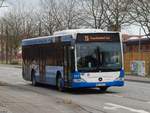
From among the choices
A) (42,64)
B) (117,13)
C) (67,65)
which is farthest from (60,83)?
(117,13)

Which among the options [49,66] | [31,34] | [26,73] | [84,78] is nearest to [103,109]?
[84,78]

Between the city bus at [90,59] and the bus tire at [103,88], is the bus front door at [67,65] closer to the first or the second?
the city bus at [90,59]

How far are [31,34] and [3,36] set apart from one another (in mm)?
12730

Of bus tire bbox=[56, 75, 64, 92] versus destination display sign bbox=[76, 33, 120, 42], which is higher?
destination display sign bbox=[76, 33, 120, 42]

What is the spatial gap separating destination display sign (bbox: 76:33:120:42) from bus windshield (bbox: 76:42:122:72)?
0.49 ft

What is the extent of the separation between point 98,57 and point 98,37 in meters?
0.91

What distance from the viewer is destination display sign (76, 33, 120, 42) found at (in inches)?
918

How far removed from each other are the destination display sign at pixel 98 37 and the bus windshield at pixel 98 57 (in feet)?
0.49

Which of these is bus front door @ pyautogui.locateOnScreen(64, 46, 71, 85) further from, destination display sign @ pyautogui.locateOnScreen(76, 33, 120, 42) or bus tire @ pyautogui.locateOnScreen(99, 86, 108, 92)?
bus tire @ pyautogui.locateOnScreen(99, 86, 108, 92)

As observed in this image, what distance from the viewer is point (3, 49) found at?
100750mm

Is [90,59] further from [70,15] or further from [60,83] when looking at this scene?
[70,15]

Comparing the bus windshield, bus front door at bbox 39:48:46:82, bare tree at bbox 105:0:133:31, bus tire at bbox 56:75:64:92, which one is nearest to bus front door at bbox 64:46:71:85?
the bus windshield

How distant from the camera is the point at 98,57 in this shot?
2328 cm

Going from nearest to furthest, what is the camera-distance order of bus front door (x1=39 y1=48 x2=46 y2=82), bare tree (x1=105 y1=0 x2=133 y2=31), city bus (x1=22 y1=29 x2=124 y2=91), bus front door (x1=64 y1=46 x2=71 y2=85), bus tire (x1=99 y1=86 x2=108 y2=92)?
city bus (x1=22 y1=29 x2=124 y2=91)
bus front door (x1=64 y1=46 x2=71 y2=85)
bus tire (x1=99 y1=86 x2=108 y2=92)
bus front door (x1=39 y1=48 x2=46 y2=82)
bare tree (x1=105 y1=0 x2=133 y2=31)
